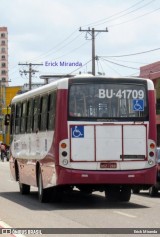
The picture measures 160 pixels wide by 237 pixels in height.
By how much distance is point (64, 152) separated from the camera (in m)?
17.0

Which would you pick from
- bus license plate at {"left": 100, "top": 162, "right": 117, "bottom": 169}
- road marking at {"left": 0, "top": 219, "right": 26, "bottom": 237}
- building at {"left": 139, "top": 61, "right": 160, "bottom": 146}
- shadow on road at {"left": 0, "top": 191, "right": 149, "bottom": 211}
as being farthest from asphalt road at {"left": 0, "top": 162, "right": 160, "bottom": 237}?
building at {"left": 139, "top": 61, "right": 160, "bottom": 146}

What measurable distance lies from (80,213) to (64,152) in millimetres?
1867

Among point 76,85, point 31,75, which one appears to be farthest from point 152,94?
point 31,75

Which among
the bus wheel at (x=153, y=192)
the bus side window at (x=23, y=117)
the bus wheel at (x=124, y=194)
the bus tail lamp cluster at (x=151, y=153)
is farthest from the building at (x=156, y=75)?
the bus tail lamp cluster at (x=151, y=153)

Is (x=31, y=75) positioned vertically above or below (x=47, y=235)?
above

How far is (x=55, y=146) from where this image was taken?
56.2 feet

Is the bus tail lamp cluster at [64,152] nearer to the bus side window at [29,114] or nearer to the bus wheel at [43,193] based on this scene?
the bus wheel at [43,193]

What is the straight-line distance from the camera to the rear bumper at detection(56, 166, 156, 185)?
55.4 ft

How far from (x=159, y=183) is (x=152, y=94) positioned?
14.5 ft

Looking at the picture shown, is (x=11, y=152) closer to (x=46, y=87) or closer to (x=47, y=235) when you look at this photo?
(x=46, y=87)

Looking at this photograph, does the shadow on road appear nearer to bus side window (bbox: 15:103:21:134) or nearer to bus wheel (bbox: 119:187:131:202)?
bus wheel (bbox: 119:187:131:202)

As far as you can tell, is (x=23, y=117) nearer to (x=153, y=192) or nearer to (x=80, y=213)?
(x=153, y=192)

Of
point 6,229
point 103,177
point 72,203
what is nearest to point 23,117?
point 72,203

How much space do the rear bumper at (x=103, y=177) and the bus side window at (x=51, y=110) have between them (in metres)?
1.30
